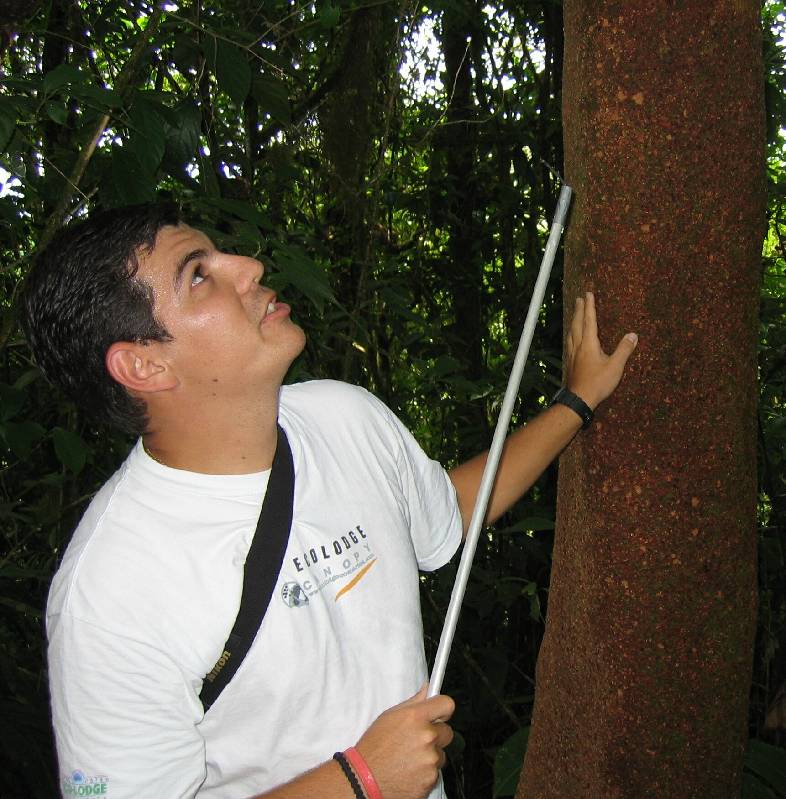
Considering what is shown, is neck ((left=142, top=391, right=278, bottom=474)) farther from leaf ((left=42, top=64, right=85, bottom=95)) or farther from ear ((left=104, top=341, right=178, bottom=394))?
leaf ((left=42, top=64, right=85, bottom=95))

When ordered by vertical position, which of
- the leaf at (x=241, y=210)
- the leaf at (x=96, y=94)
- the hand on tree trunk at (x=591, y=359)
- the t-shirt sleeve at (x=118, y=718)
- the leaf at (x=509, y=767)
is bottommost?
the leaf at (x=509, y=767)

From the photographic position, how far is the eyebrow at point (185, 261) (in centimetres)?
133

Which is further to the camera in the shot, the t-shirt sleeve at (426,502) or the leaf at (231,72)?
the leaf at (231,72)

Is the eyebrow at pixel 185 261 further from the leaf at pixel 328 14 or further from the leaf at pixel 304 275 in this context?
the leaf at pixel 328 14

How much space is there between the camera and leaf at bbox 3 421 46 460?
203 cm

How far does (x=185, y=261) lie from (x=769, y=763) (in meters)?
1.46

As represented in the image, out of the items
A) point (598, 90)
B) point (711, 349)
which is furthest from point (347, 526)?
point (598, 90)

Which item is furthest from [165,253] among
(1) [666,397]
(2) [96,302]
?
(1) [666,397]

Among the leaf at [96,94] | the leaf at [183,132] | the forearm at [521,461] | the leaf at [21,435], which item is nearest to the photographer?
the forearm at [521,461]

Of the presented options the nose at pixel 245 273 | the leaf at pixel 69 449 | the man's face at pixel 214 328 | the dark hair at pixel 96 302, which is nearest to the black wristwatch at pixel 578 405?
the man's face at pixel 214 328

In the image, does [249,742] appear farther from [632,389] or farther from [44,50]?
[44,50]

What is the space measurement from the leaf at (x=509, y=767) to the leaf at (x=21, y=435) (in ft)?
4.40

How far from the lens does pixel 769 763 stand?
5.27 ft

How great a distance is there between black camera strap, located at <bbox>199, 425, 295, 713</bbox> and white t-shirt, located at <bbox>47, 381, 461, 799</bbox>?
19 mm
